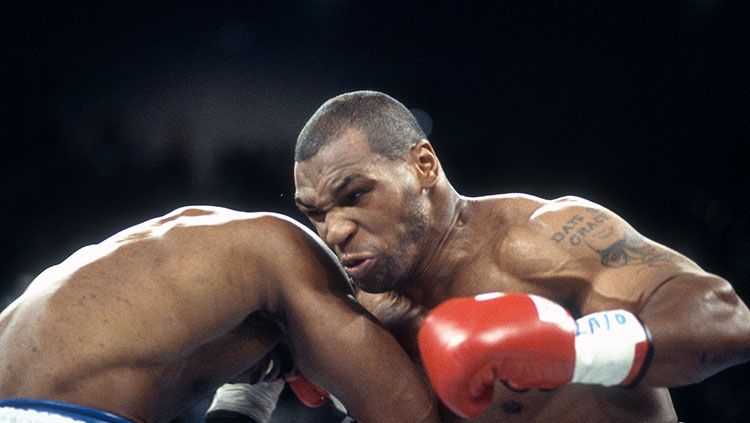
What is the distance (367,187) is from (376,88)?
2.98 m

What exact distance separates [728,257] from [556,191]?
1.02m

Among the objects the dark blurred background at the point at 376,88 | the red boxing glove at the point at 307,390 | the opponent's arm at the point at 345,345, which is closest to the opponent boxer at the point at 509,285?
the opponent's arm at the point at 345,345

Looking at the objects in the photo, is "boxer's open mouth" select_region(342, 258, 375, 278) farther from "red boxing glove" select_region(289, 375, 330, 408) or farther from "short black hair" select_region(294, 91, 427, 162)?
"red boxing glove" select_region(289, 375, 330, 408)

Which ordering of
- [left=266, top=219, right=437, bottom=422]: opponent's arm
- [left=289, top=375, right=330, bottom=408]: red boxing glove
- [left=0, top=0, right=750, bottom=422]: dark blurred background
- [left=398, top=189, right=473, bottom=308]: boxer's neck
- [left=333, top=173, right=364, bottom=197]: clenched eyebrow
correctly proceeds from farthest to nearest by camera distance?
[left=0, top=0, right=750, bottom=422]: dark blurred background < [left=289, top=375, right=330, bottom=408]: red boxing glove < [left=398, top=189, right=473, bottom=308]: boxer's neck < [left=333, top=173, right=364, bottom=197]: clenched eyebrow < [left=266, top=219, right=437, bottom=422]: opponent's arm

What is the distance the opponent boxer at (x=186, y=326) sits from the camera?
1.37 metres

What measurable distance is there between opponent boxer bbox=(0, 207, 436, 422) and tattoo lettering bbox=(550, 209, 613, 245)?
45 cm

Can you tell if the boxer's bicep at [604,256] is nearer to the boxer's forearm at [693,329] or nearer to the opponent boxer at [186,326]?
the boxer's forearm at [693,329]

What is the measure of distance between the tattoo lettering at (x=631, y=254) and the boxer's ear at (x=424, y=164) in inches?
19.0

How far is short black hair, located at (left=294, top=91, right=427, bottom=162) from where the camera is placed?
1.85m

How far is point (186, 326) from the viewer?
4.80 ft

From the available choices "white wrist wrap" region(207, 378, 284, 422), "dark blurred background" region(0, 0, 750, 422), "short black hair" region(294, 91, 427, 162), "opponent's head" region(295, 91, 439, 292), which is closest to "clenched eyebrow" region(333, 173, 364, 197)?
"opponent's head" region(295, 91, 439, 292)

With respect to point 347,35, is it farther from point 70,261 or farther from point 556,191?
point 70,261

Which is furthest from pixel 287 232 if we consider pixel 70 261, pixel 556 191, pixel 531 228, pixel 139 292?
pixel 556 191

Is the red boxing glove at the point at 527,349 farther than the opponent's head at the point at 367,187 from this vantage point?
No
